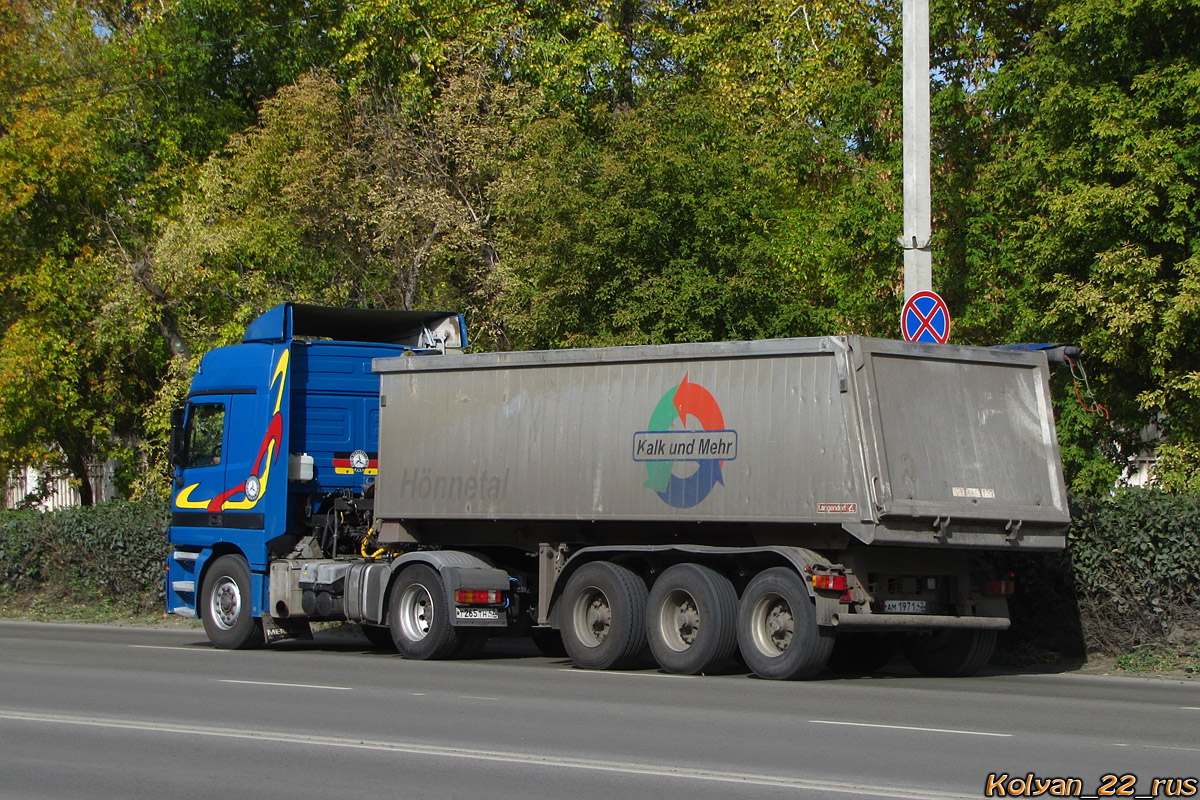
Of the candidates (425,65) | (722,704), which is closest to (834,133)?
(425,65)

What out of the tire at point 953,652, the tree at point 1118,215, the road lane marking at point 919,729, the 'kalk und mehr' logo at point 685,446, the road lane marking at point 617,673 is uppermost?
the tree at point 1118,215

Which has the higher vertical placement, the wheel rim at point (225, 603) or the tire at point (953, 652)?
the wheel rim at point (225, 603)

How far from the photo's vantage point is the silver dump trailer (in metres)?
13.6

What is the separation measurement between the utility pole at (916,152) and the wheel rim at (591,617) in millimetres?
4829

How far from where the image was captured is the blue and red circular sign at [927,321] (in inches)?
639

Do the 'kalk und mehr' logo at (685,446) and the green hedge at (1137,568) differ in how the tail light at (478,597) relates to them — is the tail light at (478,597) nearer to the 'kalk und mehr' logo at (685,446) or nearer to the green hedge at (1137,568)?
the 'kalk und mehr' logo at (685,446)

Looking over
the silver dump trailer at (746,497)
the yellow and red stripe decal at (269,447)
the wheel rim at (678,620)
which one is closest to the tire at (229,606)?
the yellow and red stripe decal at (269,447)

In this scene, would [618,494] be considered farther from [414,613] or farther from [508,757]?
[508,757]

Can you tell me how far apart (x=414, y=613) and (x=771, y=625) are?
423 cm

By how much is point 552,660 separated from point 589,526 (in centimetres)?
188

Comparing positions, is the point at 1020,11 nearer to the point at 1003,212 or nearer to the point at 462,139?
the point at 1003,212

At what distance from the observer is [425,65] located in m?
30.3

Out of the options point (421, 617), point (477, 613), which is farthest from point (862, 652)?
point (421, 617)

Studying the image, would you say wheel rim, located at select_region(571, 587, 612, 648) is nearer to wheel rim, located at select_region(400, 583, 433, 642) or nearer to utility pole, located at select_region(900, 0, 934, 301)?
wheel rim, located at select_region(400, 583, 433, 642)
